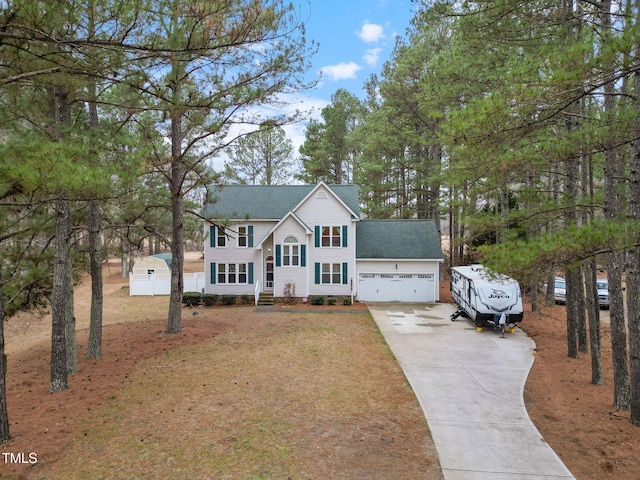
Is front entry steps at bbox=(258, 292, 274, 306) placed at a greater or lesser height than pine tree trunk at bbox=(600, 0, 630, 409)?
lesser

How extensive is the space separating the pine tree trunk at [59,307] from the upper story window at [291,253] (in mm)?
11935

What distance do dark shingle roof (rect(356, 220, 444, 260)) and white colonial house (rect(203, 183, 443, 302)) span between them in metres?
0.05

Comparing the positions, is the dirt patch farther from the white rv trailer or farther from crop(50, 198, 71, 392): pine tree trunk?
crop(50, 198, 71, 392): pine tree trunk

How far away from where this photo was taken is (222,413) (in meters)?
6.52

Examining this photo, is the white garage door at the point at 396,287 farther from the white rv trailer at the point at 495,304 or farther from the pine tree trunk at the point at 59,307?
the pine tree trunk at the point at 59,307

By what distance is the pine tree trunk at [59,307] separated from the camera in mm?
7398

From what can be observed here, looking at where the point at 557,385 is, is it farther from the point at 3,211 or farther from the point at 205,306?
the point at 205,306

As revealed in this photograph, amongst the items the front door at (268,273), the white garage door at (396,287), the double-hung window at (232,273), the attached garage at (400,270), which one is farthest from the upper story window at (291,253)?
the white garage door at (396,287)

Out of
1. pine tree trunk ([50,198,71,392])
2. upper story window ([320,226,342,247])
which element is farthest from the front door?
pine tree trunk ([50,198,71,392])

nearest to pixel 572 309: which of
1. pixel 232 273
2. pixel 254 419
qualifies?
pixel 254 419

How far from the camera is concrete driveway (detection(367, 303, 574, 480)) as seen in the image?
205 inches

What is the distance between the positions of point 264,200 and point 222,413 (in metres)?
15.4

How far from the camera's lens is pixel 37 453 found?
17.3 ft

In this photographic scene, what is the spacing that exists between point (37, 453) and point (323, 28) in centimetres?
954
